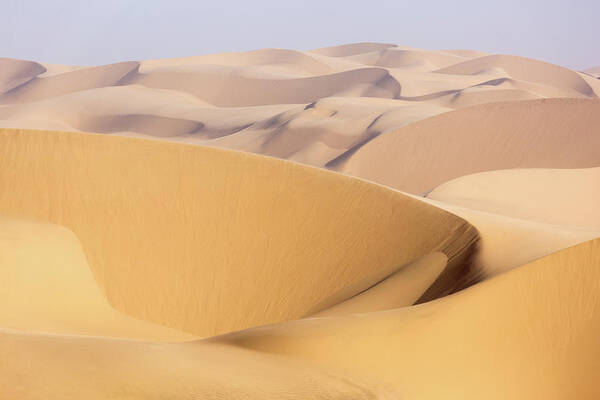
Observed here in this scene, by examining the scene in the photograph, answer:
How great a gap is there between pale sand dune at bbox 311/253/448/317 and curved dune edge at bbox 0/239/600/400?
2.46 meters

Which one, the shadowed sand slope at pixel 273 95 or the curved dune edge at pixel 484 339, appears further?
the shadowed sand slope at pixel 273 95

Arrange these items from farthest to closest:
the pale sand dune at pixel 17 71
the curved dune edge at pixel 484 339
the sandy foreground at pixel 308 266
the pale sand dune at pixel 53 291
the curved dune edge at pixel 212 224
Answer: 1. the pale sand dune at pixel 17 71
2. the curved dune edge at pixel 212 224
3. the pale sand dune at pixel 53 291
4. the curved dune edge at pixel 484 339
5. the sandy foreground at pixel 308 266

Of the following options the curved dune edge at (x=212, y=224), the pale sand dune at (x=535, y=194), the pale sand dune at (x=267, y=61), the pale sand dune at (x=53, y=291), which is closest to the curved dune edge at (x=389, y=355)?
the curved dune edge at (x=212, y=224)

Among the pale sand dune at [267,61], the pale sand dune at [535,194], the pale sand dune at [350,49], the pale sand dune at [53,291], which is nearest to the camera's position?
the pale sand dune at [53,291]

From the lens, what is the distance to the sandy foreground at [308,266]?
16.4 feet

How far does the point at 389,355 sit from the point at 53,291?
18.2 ft

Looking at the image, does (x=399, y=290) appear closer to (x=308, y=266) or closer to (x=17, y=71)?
(x=308, y=266)

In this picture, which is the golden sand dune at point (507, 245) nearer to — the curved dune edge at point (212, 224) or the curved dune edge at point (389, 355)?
the curved dune edge at point (212, 224)

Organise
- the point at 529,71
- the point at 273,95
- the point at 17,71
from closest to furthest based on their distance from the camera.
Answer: the point at 273,95 → the point at 529,71 → the point at 17,71

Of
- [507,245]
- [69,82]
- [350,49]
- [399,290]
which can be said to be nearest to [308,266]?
[399,290]

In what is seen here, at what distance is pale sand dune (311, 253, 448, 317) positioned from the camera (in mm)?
8516

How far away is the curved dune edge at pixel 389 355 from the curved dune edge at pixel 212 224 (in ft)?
10.6

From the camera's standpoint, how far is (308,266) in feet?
37.4

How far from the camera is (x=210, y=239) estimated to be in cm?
1205
